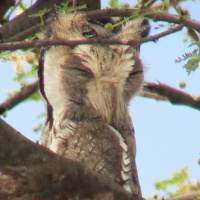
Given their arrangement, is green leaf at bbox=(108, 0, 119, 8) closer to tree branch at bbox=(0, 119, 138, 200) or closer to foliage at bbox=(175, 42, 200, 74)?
Result: foliage at bbox=(175, 42, 200, 74)

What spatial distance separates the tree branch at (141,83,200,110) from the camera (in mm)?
3746

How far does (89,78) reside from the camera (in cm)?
316

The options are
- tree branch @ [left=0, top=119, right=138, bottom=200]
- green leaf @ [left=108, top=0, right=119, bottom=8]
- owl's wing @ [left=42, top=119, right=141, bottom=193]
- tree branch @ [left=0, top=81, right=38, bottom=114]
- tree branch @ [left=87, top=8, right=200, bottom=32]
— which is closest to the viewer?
tree branch @ [left=0, top=119, right=138, bottom=200]

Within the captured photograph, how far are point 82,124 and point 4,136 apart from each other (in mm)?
1000

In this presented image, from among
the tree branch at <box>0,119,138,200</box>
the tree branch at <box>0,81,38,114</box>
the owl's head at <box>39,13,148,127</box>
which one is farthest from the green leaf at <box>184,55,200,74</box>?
the tree branch at <box>0,81,38,114</box>

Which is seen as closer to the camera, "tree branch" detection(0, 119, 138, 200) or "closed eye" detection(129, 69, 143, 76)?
"tree branch" detection(0, 119, 138, 200)

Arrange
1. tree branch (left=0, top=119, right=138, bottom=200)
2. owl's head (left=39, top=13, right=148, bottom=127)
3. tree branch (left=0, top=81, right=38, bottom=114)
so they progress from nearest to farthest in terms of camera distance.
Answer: tree branch (left=0, top=119, right=138, bottom=200), owl's head (left=39, top=13, right=148, bottom=127), tree branch (left=0, top=81, right=38, bottom=114)

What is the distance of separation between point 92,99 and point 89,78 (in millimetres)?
108

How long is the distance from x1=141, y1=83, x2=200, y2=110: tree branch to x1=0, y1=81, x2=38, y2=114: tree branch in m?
0.66

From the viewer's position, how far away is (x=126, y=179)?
9.80 ft

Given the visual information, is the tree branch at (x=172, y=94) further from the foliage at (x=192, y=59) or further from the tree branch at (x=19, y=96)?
the foliage at (x=192, y=59)

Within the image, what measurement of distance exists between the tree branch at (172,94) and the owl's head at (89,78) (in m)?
0.49

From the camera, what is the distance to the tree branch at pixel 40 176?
2.17 meters

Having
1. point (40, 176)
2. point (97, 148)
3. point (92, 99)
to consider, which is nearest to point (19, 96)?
point (92, 99)
